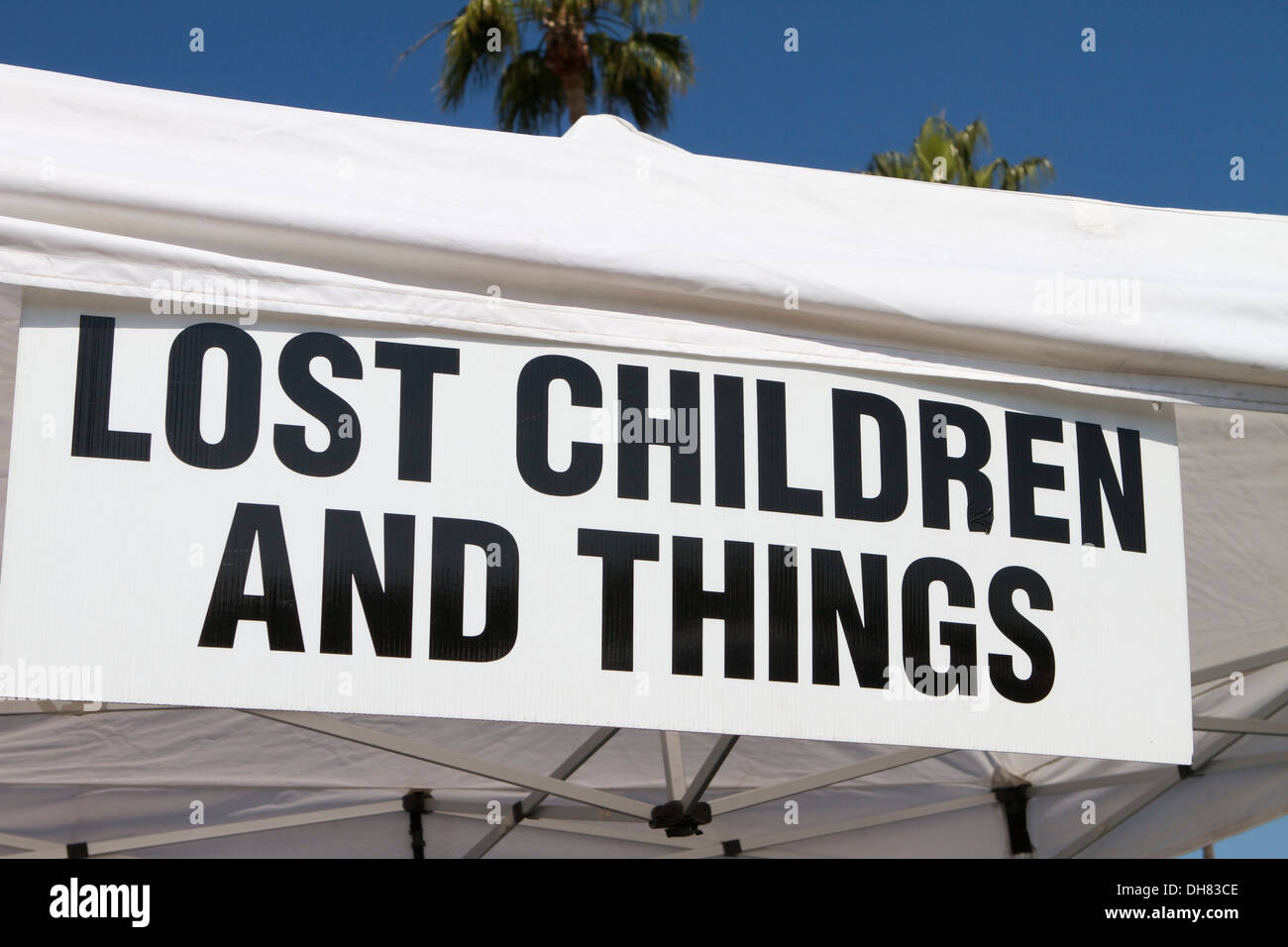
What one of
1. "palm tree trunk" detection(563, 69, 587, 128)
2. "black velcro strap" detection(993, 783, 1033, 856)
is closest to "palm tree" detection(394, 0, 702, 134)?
"palm tree trunk" detection(563, 69, 587, 128)

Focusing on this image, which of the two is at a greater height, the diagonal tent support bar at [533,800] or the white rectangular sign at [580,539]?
the white rectangular sign at [580,539]

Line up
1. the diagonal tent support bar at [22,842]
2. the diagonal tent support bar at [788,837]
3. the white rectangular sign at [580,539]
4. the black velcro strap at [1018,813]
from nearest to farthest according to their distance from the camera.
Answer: the white rectangular sign at [580,539], the diagonal tent support bar at [22,842], the diagonal tent support bar at [788,837], the black velcro strap at [1018,813]

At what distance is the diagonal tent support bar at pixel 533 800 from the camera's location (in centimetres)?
342

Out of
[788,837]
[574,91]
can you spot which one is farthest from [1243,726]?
[574,91]

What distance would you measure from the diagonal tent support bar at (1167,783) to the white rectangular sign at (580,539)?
1.43m

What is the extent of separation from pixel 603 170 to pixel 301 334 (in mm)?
486

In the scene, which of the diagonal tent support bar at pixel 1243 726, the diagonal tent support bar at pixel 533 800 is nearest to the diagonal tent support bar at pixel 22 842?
the diagonal tent support bar at pixel 533 800

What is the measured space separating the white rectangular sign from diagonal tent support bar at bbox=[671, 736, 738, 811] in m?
1.09

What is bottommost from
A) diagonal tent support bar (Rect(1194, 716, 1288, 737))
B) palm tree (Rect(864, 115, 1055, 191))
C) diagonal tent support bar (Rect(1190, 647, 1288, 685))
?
diagonal tent support bar (Rect(1194, 716, 1288, 737))

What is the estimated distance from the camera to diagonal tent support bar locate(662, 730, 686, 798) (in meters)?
3.37

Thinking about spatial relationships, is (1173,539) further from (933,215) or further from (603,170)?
(603,170)

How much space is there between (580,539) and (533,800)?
1742mm

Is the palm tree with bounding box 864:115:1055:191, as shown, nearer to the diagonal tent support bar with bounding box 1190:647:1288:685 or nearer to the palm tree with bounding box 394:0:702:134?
the palm tree with bounding box 394:0:702:134

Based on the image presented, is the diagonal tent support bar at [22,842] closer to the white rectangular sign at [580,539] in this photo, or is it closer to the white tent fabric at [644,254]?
the white tent fabric at [644,254]
